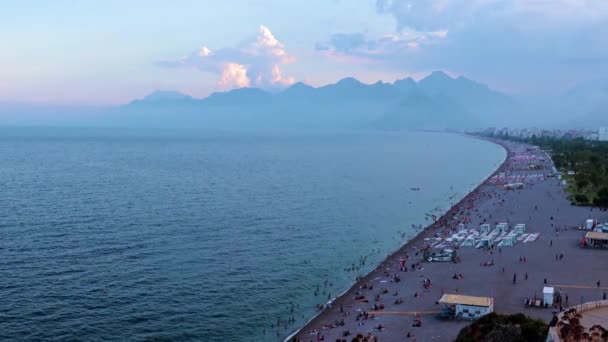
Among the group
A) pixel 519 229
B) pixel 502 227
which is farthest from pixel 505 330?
pixel 502 227

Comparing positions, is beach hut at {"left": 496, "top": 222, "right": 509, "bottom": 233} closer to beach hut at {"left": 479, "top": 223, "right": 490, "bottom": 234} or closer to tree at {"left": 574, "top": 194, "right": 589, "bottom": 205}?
beach hut at {"left": 479, "top": 223, "right": 490, "bottom": 234}

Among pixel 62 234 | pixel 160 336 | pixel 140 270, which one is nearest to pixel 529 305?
pixel 160 336

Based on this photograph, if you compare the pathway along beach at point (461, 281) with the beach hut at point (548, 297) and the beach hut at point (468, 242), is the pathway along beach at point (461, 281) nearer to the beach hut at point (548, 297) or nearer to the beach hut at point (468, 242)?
the beach hut at point (548, 297)

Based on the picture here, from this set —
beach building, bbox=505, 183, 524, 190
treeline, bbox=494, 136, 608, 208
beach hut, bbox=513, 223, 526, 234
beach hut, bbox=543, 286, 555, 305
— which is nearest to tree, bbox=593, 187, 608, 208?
treeline, bbox=494, 136, 608, 208

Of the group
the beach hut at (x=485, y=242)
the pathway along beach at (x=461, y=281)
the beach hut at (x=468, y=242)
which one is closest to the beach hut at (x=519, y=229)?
the pathway along beach at (x=461, y=281)

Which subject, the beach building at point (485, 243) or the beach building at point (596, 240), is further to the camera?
the beach building at point (485, 243)

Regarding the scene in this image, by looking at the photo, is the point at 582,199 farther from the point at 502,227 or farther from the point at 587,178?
the point at 502,227
